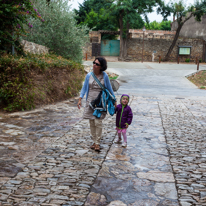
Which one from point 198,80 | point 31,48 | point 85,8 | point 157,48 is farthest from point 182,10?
point 31,48

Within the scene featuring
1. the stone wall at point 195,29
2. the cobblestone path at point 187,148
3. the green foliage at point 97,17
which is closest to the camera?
the cobblestone path at point 187,148

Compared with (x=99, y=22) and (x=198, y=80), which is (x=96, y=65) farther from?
(x=99, y=22)

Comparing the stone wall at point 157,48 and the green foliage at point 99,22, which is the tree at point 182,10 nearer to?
the stone wall at point 157,48

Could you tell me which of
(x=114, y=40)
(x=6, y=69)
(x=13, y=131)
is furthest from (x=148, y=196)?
(x=114, y=40)

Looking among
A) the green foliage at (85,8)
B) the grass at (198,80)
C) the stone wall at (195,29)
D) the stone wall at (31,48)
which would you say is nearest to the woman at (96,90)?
the stone wall at (31,48)

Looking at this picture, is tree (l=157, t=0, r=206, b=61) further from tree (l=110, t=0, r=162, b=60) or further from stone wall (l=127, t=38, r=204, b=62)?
stone wall (l=127, t=38, r=204, b=62)

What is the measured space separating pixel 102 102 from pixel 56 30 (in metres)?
9.89

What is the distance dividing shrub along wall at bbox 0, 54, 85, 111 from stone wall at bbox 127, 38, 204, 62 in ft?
93.9

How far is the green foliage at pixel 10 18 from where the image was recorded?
805cm

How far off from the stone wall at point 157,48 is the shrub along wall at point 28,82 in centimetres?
2861

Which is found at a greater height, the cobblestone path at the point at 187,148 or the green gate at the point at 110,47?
the green gate at the point at 110,47

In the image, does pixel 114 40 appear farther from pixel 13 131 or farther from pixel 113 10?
pixel 13 131

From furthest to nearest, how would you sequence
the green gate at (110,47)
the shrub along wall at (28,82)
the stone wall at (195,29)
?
the stone wall at (195,29), the green gate at (110,47), the shrub along wall at (28,82)

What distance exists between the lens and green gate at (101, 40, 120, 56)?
1485 inches
